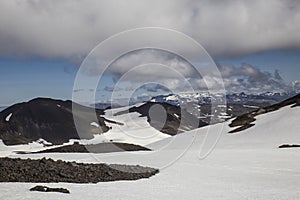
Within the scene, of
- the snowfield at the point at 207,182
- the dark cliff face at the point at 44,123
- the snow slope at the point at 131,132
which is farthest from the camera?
the dark cliff face at the point at 44,123

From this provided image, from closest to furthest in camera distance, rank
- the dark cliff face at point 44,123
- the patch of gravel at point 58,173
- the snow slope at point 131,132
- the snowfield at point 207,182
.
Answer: the snowfield at point 207,182
the patch of gravel at point 58,173
the snow slope at point 131,132
the dark cliff face at point 44,123

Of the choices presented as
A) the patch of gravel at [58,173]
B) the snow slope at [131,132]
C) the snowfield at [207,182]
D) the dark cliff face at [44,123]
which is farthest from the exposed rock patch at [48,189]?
the dark cliff face at [44,123]

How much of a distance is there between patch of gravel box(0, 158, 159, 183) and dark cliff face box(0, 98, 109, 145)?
113 m

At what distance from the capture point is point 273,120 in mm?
61500

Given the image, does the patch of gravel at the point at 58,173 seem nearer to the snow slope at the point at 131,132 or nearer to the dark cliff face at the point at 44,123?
the snow slope at the point at 131,132

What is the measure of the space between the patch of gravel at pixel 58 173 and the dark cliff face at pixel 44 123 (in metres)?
113

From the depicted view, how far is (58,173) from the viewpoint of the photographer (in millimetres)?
21359

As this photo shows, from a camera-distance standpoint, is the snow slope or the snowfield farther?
the snow slope

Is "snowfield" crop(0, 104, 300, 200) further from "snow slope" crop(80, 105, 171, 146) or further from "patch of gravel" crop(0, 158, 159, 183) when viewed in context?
"snow slope" crop(80, 105, 171, 146)

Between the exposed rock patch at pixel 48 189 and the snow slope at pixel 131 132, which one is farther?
the snow slope at pixel 131 132

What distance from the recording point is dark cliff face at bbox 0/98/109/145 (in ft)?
497

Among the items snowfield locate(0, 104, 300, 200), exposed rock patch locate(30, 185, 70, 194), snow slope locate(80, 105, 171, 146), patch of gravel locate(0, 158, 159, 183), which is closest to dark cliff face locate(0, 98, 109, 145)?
snow slope locate(80, 105, 171, 146)

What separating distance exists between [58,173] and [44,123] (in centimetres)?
16053

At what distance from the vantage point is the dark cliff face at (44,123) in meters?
152
